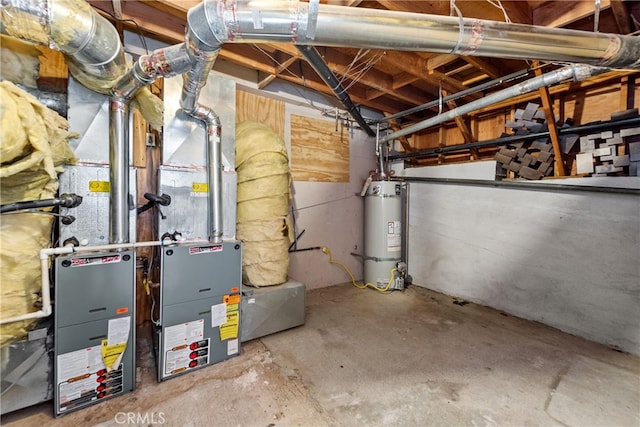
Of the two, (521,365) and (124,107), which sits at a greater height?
(124,107)

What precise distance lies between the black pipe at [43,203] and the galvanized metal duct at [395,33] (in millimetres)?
1070

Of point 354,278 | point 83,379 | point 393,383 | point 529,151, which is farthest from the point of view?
point 354,278

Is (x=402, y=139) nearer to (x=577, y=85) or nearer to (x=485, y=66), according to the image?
(x=485, y=66)

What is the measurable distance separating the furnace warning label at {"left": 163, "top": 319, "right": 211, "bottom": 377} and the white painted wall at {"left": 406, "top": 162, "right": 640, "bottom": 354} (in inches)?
102

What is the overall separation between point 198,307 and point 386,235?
2.18m

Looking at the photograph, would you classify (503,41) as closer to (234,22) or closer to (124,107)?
(234,22)

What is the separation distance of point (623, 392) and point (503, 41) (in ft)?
6.67

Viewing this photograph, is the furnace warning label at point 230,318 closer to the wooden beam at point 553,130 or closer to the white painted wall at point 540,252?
the white painted wall at point 540,252

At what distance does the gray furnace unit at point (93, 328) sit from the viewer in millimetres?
1239

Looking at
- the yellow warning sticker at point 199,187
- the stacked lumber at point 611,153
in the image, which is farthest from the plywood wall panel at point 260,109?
the stacked lumber at point 611,153

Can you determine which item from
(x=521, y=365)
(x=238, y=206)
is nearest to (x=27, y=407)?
(x=238, y=206)

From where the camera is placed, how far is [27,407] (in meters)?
1.30

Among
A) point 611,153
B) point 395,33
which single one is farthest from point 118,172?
point 611,153

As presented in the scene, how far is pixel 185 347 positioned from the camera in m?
1.55
